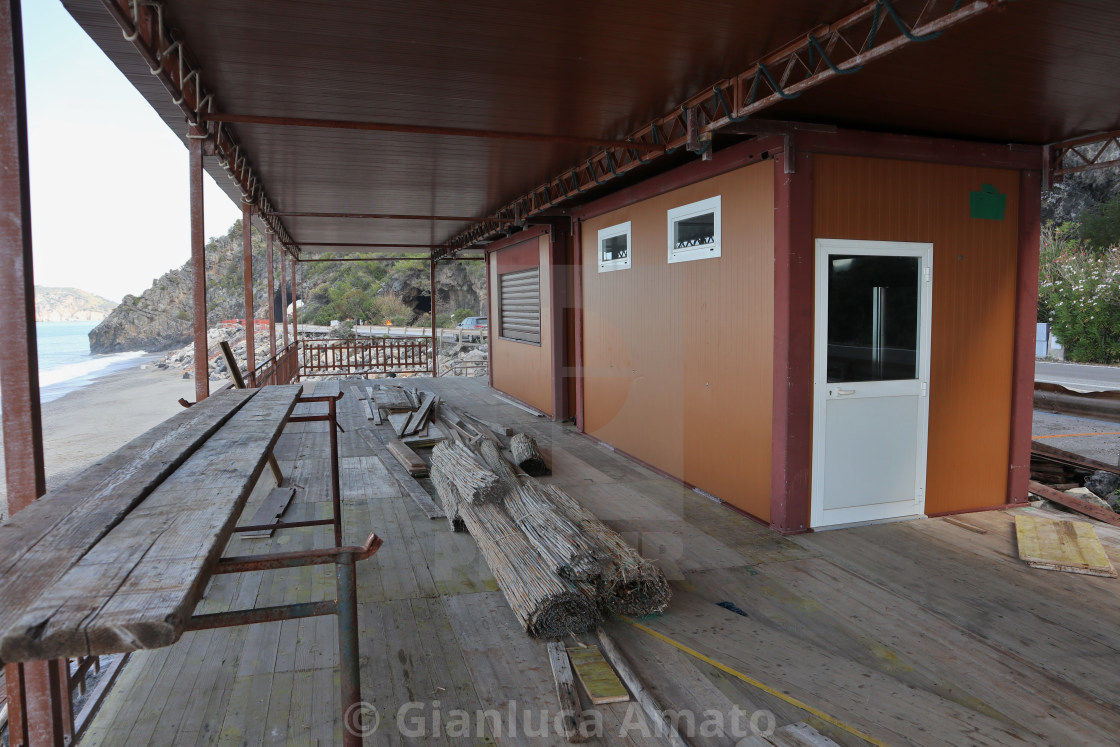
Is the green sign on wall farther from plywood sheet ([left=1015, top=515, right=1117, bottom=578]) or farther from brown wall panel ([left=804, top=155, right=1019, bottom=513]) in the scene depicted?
→ plywood sheet ([left=1015, top=515, right=1117, bottom=578])

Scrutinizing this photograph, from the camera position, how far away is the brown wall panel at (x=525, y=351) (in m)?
10.5

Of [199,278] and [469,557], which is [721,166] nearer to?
[469,557]

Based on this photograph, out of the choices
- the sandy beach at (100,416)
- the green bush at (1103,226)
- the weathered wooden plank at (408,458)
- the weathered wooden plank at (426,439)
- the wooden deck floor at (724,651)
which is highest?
the green bush at (1103,226)

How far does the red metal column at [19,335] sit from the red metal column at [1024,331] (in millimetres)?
6602

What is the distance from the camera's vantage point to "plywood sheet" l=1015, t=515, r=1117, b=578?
433cm

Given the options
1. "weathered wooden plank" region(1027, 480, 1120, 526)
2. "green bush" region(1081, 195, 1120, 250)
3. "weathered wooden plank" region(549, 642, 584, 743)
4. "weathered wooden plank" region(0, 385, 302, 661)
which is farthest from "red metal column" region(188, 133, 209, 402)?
"green bush" region(1081, 195, 1120, 250)

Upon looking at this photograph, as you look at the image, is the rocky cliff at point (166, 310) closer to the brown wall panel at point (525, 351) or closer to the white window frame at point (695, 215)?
the brown wall panel at point (525, 351)

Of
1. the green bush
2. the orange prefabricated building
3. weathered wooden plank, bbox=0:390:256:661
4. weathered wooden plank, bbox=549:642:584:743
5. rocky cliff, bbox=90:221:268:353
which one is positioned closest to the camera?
weathered wooden plank, bbox=0:390:256:661

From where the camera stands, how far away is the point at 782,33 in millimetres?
3705

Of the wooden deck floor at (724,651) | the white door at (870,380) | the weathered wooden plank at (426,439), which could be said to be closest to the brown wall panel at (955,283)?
the white door at (870,380)

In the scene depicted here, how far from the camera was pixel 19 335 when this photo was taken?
235 cm

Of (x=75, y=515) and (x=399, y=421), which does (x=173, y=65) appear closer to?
(x=75, y=515)

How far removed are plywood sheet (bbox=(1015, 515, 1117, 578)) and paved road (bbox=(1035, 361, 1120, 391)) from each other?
1257cm

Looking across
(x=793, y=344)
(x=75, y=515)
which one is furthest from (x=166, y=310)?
(x=75, y=515)
